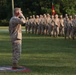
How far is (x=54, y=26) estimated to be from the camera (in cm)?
3731

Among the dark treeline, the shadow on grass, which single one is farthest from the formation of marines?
the dark treeline

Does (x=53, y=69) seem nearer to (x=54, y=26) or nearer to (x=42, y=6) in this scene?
(x=54, y=26)

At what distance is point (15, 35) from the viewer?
573 inches

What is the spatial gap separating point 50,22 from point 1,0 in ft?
184

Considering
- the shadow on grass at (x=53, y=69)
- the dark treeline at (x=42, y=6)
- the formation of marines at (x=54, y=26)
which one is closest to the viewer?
the shadow on grass at (x=53, y=69)

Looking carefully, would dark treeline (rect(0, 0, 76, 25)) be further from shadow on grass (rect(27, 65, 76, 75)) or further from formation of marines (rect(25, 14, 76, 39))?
shadow on grass (rect(27, 65, 76, 75))

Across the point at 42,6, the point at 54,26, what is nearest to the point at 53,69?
the point at 54,26

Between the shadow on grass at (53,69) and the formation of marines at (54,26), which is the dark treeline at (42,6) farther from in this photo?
the shadow on grass at (53,69)

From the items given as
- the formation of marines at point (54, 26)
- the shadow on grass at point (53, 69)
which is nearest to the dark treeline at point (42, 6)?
the formation of marines at point (54, 26)

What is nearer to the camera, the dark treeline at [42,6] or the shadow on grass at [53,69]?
the shadow on grass at [53,69]

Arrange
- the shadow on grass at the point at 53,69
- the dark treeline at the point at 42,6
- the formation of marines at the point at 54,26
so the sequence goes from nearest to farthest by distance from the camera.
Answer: the shadow on grass at the point at 53,69 < the formation of marines at the point at 54,26 < the dark treeline at the point at 42,6

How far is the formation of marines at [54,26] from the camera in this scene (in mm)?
33416

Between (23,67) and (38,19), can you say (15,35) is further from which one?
(38,19)

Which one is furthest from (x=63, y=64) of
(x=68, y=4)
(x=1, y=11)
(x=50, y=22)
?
(x=1, y=11)
